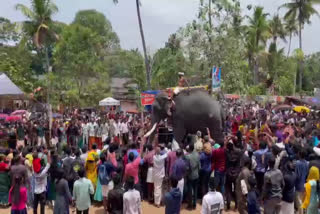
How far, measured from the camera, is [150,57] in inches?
1118

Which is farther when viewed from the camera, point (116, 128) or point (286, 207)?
point (116, 128)

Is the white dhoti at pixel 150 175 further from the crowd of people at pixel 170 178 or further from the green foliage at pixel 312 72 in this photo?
the green foliage at pixel 312 72

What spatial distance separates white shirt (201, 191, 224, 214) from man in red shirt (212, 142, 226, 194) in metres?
2.04

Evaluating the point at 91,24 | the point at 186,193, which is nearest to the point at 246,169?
the point at 186,193

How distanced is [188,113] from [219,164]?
340 cm

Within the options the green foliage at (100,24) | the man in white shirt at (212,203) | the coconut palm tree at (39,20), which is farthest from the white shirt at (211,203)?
the green foliage at (100,24)

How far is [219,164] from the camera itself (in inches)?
303

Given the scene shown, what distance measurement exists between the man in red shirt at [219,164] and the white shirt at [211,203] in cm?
204

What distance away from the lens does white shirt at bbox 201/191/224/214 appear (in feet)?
18.2

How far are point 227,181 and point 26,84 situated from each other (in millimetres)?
23974

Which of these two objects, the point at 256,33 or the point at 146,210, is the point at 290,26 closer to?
the point at 256,33

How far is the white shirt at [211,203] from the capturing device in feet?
18.2

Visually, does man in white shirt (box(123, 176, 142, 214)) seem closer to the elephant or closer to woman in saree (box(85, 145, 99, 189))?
woman in saree (box(85, 145, 99, 189))

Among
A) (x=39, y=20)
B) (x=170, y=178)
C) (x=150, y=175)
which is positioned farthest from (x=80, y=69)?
(x=170, y=178)
